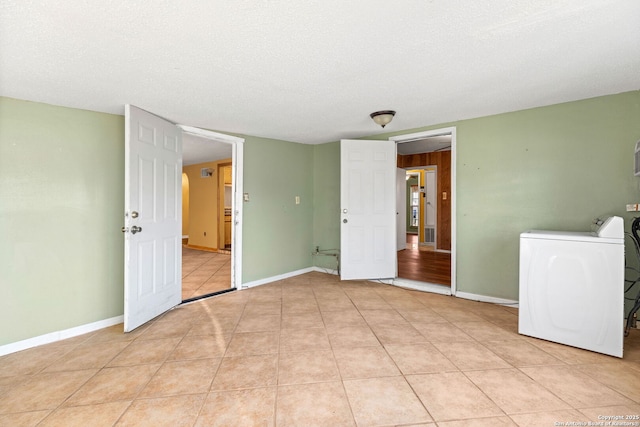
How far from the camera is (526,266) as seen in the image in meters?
2.46

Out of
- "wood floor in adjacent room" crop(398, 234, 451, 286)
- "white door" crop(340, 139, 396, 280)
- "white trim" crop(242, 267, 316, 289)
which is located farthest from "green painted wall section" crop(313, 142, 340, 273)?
"wood floor in adjacent room" crop(398, 234, 451, 286)

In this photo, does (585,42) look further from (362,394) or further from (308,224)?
(308,224)

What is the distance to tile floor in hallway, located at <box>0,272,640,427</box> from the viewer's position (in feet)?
5.11

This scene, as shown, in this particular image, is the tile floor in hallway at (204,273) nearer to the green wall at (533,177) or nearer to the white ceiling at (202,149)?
the white ceiling at (202,149)

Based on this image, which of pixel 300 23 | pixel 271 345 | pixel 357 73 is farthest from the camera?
pixel 271 345

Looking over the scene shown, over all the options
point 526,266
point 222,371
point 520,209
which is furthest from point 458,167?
point 222,371

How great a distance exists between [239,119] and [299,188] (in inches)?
67.5

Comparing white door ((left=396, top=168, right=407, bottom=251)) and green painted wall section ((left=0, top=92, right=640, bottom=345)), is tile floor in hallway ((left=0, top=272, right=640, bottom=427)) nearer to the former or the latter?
green painted wall section ((left=0, top=92, right=640, bottom=345))

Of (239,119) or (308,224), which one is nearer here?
(239,119)

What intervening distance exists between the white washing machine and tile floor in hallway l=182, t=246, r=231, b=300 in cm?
354

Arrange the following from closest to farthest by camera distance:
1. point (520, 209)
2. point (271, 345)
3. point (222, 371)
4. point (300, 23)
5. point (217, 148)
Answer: point (300, 23) → point (222, 371) → point (271, 345) → point (520, 209) → point (217, 148)

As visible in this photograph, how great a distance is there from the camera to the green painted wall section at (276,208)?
4094 millimetres

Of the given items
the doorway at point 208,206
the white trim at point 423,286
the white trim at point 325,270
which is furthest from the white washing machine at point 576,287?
the doorway at point 208,206

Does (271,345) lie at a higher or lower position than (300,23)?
lower
